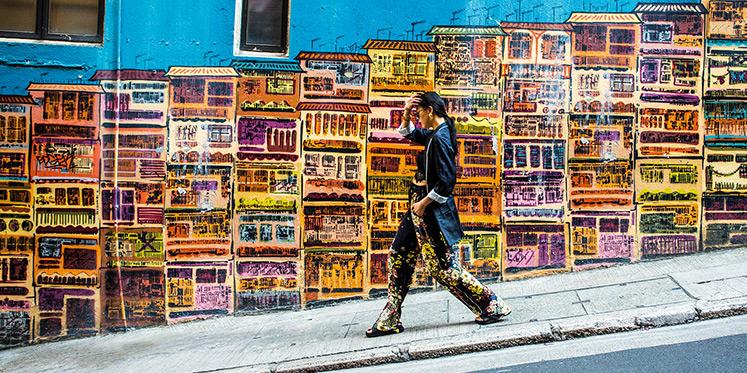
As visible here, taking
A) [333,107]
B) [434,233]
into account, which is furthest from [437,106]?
[333,107]

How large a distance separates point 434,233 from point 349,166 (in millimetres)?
1671

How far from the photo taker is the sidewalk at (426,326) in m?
6.45

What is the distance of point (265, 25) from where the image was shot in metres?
8.04

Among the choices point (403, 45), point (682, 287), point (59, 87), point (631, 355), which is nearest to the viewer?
point (631, 355)

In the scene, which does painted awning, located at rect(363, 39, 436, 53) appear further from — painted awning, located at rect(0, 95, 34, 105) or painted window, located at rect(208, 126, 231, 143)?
painted awning, located at rect(0, 95, 34, 105)

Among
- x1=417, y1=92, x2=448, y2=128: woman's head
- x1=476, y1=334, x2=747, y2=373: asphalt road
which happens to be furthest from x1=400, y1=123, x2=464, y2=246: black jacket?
x1=476, y1=334, x2=747, y2=373: asphalt road

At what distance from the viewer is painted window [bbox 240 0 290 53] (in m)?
7.99

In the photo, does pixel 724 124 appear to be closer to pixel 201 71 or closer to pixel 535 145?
pixel 535 145

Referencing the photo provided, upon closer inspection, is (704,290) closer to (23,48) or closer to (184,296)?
(184,296)

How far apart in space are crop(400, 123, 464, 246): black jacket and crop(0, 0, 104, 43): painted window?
351cm

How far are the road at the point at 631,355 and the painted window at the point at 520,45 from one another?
9.72 feet

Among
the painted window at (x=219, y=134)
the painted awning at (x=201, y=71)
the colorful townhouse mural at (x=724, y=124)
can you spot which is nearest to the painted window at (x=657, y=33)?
the colorful townhouse mural at (x=724, y=124)

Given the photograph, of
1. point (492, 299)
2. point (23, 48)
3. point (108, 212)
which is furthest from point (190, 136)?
point (492, 299)

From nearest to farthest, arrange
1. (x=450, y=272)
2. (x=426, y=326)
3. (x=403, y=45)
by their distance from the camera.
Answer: (x=450, y=272)
(x=426, y=326)
(x=403, y=45)
